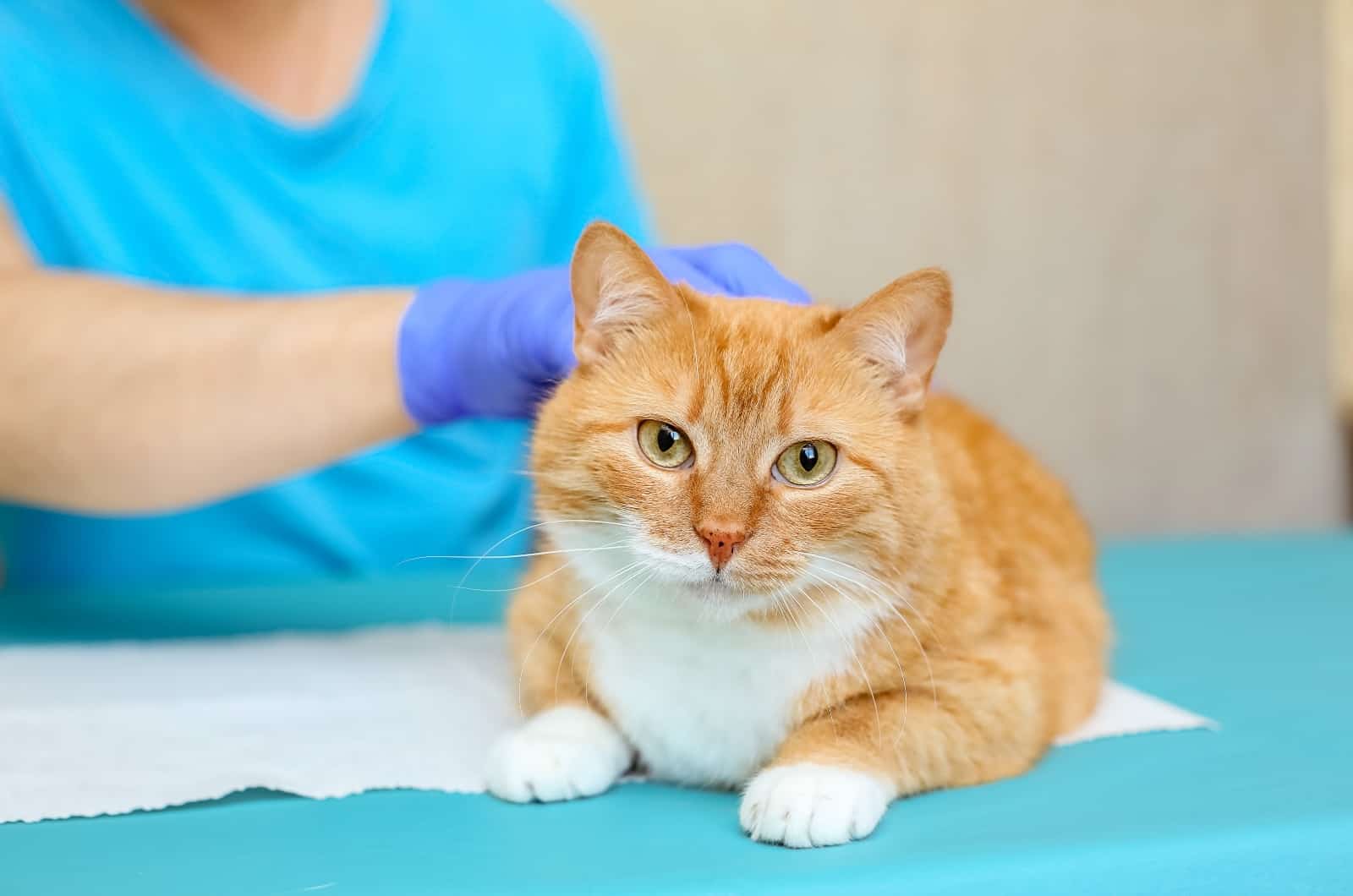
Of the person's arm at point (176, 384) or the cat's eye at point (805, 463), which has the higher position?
the person's arm at point (176, 384)

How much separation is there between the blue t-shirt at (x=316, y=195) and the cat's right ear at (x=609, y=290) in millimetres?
681

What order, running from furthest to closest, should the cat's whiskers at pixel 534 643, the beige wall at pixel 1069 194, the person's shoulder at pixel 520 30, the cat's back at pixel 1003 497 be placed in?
the beige wall at pixel 1069 194 < the person's shoulder at pixel 520 30 < the cat's back at pixel 1003 497 < the cat's whiskers at pixel 534 643

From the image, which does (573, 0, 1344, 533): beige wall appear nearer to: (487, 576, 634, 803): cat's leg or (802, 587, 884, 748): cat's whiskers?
(487, 576, 634, 803): cat's leg

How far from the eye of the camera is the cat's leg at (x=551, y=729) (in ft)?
3.24

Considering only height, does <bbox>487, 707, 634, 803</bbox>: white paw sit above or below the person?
below

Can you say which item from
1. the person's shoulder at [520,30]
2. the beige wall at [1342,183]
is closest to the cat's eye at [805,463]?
the person's shoulder at [520,30]

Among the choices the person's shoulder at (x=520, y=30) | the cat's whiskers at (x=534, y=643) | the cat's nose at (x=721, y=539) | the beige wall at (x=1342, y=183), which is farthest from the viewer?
the beige wall at (x=1342, y=183)

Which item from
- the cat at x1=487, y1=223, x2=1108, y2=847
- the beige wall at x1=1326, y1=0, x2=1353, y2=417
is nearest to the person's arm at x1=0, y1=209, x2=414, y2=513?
the cat at x1=487, y1=223, x2=1108, y2=847

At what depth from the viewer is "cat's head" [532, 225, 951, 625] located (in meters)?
0.96

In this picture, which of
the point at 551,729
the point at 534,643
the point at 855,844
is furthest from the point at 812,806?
the point at 534,643

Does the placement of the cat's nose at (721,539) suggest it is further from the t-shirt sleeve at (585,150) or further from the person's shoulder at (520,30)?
the person's shoulder at (520,30)

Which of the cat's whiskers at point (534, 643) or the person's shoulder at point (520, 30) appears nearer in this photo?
the cat's whiskers at point (534, 643)

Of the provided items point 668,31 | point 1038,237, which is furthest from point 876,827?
point 1038,237

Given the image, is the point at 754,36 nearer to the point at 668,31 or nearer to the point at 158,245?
the point at 668,31
